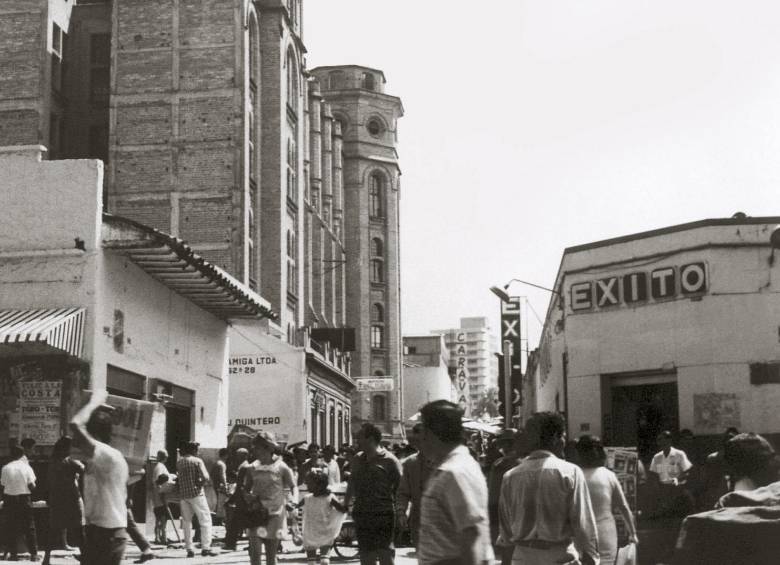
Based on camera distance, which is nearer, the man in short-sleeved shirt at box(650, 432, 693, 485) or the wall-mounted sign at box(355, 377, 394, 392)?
the man in short-sleeved shirt at box(650, 432, 693, 485)

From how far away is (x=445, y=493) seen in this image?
18.2 feet

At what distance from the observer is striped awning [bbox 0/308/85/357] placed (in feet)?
57.9

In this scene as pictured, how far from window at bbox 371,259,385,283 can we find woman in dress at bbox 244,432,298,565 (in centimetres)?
7213

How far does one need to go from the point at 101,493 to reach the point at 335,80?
81.2 meters

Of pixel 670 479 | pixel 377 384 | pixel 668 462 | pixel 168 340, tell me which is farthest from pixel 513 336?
pixel 670 479

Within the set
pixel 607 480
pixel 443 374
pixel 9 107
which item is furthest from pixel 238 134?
pixel 443 374

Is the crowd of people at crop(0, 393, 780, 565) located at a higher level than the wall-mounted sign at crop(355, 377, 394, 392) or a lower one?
lower

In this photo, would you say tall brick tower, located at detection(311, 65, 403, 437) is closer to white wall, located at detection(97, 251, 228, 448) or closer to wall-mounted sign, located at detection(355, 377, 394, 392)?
wall-mounted sign, located at detection(355, 377, 394, 392)

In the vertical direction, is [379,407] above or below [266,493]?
above

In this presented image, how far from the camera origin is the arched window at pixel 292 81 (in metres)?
54.3

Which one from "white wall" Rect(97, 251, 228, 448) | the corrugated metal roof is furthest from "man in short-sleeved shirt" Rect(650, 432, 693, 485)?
"white wall" Rect(97, 251, 228, 448)

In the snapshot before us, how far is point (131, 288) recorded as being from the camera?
21.4 meters

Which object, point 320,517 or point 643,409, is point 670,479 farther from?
point 643,409

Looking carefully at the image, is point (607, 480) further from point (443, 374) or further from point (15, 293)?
point (443, 374)
